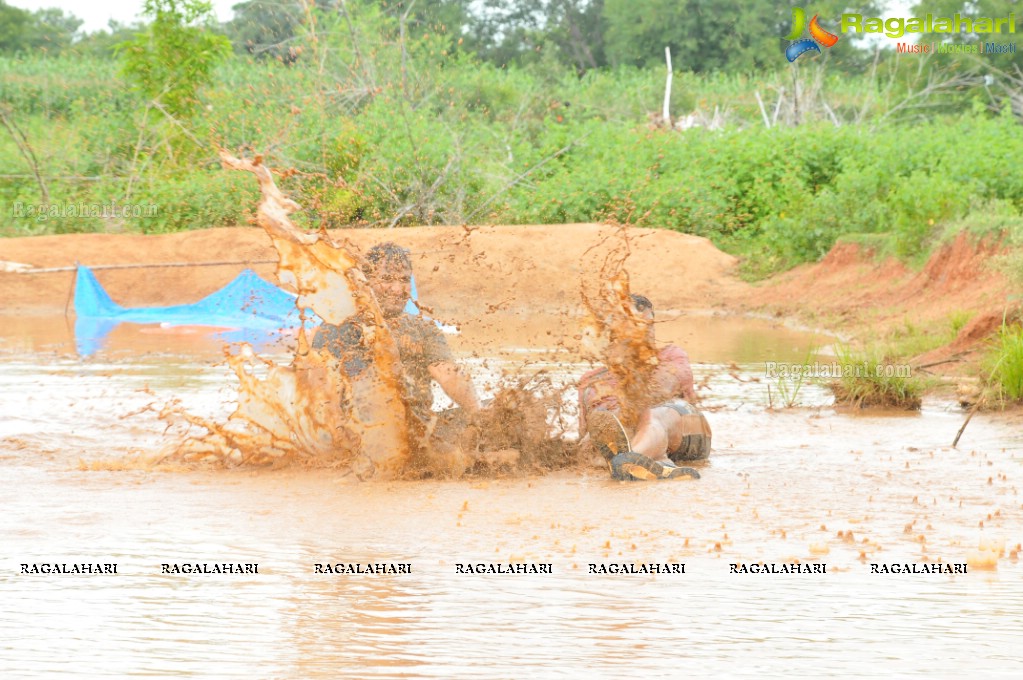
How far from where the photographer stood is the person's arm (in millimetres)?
6844

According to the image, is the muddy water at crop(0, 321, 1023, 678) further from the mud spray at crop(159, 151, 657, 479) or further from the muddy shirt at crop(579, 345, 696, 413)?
the muddy shirt at crop(579, 345, 696, 413)

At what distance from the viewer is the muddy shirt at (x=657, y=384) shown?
6.96 metres

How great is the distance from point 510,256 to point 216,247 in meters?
4.83

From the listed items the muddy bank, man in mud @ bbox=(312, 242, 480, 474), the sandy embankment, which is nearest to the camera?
man in mud @ bbox=(312, 242, 480, 474)

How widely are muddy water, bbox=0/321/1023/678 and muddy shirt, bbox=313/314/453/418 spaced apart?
0.54m

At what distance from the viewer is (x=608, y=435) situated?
679cm

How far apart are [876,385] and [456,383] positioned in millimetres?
3734

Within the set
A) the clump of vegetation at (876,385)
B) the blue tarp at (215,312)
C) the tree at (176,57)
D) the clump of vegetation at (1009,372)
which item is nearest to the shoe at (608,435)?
the clump of vegetation at (876,385)

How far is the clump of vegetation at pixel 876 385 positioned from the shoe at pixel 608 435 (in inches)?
121

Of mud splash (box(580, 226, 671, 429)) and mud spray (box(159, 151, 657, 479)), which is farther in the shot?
mud splash (box(580, 226, 671, 429))

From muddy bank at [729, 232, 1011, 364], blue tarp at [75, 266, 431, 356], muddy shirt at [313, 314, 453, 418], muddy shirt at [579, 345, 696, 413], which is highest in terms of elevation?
muddy shirt at [313, 314, 453, 418]

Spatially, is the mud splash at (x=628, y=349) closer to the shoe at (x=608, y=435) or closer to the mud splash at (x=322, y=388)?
the shoe at (x=608, y=435)

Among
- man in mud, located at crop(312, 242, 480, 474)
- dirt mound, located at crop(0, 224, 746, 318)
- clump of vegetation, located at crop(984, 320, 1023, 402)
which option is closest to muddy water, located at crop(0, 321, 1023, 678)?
man in mud, located at crop(312, 242, 480, 474)

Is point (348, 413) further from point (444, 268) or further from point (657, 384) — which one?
point (444, 268)
